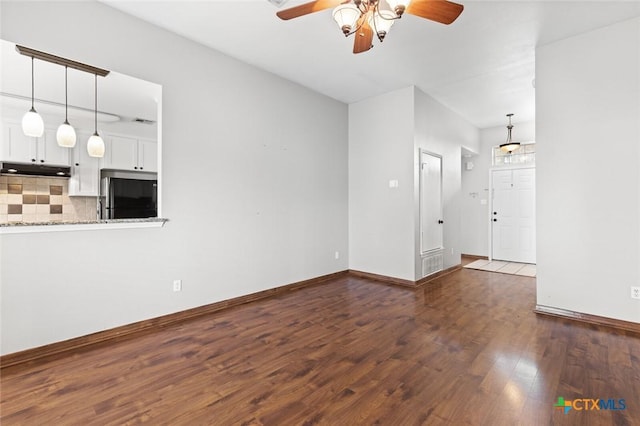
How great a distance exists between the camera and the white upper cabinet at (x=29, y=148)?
3.51 meters

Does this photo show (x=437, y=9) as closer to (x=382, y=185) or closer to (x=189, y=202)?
(x=189, y=202)

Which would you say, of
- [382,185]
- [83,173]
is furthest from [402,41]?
[83,173]

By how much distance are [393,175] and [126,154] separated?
4.07 metres

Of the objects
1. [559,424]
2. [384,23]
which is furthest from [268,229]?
[559,424]

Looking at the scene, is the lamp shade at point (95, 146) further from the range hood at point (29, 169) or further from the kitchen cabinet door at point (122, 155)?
the range hood at point (29, 169)

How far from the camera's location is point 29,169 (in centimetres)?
361

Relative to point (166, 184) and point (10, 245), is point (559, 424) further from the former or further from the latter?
point (10, 245)

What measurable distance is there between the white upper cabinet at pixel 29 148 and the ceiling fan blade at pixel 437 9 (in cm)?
458

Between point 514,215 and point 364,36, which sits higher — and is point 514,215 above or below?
below

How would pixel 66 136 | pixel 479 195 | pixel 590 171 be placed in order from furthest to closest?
pixel 479 195 < pixel 590 171 < pixel 66 136

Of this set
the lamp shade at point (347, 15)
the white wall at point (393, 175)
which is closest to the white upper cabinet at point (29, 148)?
the lamp shade at point (347, 15)

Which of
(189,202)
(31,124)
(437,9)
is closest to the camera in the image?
(437,9)

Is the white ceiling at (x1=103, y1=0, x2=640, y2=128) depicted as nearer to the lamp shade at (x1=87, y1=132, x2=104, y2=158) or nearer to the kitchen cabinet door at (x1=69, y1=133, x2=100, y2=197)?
the lamp shade at (x1=87, y1=132, x2=104, y2=158)

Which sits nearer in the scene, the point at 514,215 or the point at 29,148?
the point at 29,148
